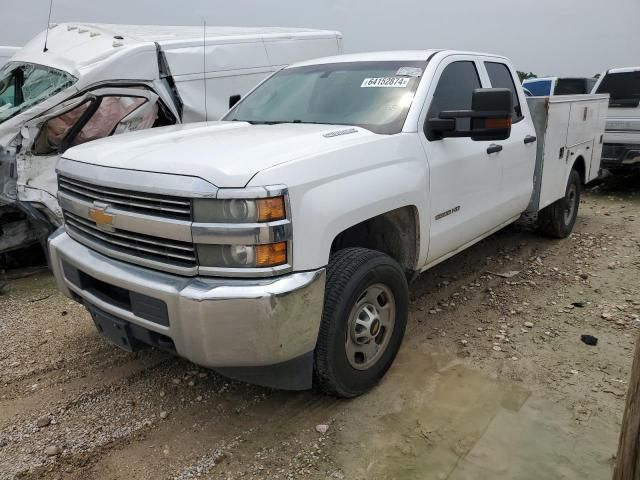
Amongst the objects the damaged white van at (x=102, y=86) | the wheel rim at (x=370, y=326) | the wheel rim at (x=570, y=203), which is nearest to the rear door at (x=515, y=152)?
the wheel rim at (x=570, y=203)

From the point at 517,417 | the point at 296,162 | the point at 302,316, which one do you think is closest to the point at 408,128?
the point at 296,162

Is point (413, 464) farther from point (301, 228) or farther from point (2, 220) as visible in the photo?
point (2, 220)

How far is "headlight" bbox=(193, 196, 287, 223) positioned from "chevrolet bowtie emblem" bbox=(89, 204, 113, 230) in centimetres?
61

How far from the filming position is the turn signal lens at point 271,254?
244 centimetres

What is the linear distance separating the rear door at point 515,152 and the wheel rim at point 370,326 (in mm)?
1667

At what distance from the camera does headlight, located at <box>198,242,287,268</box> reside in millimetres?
2439

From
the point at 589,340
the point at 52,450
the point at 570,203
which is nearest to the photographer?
the point at 52,450

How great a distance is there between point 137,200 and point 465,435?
2065 mm

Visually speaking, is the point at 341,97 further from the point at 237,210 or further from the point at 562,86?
the point at 562,86

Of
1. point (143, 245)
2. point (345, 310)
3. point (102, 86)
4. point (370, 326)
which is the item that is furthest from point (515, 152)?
point (102, 86)

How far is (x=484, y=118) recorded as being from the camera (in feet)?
10.6

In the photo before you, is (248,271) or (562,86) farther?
(562,86)

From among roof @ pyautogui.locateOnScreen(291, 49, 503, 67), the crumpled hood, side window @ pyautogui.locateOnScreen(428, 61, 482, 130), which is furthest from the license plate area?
roof @ pyautogui.locateOnScreen(291, 49, 503, 67)

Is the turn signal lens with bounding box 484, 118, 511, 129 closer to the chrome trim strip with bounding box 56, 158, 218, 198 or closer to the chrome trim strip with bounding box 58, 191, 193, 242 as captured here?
the chrome trim strip with bounding box 56, 158, 218, 198
